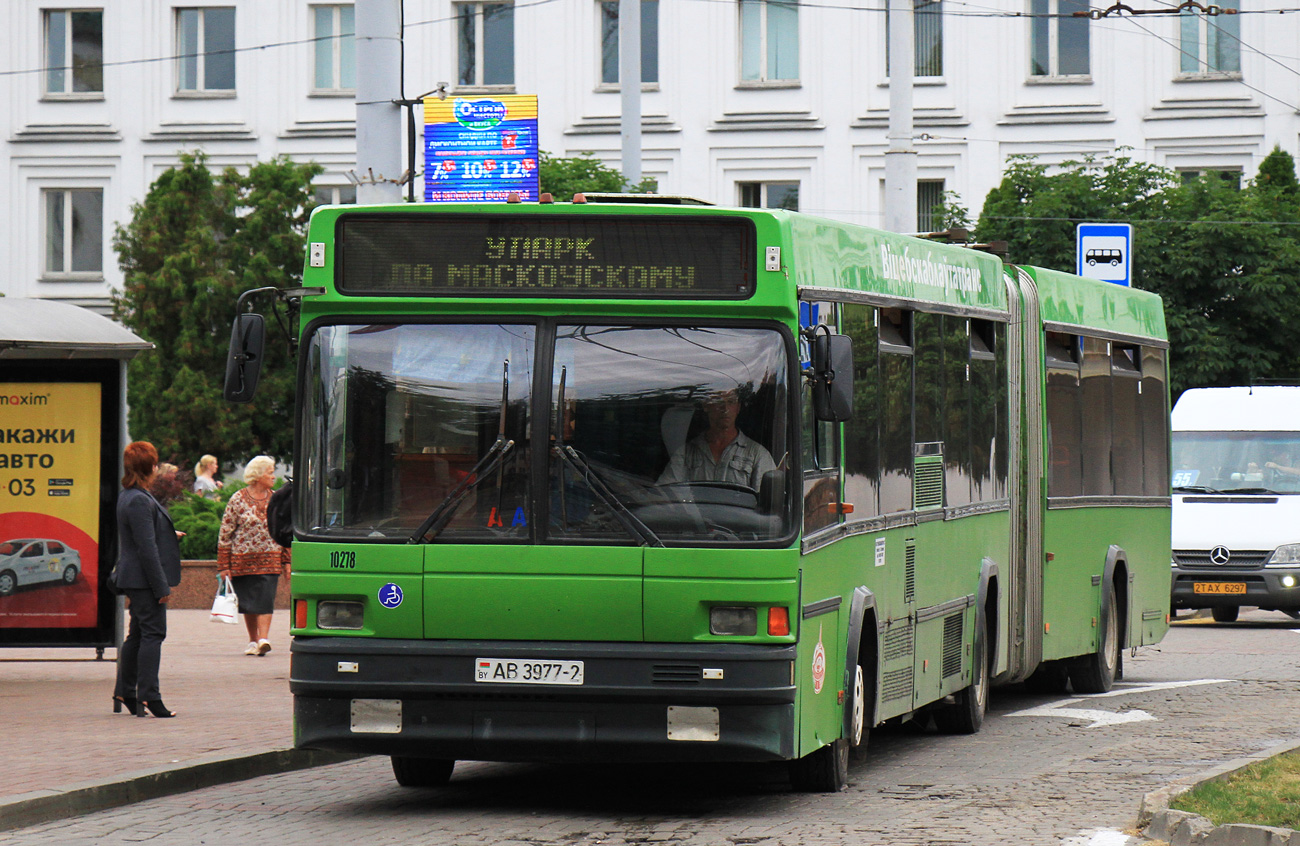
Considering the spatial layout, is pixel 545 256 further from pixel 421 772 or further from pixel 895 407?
pixel 421 772

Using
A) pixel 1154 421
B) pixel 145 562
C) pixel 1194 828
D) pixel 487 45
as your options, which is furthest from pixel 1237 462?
pixel 487 45

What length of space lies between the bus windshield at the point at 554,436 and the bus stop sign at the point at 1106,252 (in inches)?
571

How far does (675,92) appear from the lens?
4231 centimetres

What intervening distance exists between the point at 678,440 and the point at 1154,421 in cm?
934

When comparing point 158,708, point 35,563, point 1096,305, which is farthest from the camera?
point 1096,305

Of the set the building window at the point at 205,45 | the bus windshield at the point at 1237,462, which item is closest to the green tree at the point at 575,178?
the bus windshield at the point at 1237,462

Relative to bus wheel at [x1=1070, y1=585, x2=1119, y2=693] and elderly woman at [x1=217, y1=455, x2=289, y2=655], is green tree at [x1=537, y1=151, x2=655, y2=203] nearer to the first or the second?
elderly woman at [x1=217, y1=455, x2=289, y2=655]

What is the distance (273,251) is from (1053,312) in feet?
81.7

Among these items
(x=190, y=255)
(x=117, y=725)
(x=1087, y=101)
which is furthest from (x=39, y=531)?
(x=1087, y=101)

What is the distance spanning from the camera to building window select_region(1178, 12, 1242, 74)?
40.3 metres

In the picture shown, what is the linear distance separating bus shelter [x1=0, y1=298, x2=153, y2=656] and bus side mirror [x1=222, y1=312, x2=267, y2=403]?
6.52 meters

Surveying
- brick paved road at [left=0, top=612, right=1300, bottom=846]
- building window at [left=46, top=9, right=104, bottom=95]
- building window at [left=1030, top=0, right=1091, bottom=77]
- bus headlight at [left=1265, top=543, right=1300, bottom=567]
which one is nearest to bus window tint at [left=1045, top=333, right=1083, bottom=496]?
brick paved road at [left=0, top=612, right=1300, bottom=846]

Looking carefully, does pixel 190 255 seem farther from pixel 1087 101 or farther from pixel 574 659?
pixel 574 659

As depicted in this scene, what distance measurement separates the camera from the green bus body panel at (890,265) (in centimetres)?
954
